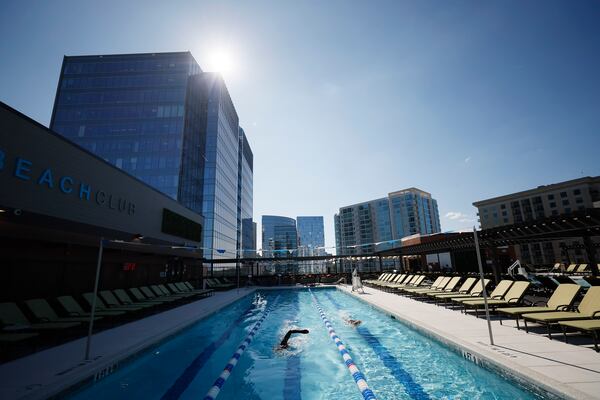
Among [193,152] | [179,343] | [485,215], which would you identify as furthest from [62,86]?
[485,215]

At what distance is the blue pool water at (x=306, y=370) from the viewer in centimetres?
521

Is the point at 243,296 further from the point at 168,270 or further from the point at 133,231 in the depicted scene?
the point at 133,231

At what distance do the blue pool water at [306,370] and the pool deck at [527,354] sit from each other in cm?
27

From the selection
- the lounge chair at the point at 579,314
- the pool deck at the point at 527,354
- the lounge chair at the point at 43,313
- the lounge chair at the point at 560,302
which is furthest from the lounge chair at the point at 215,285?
the lounge chair at the point at 579,314

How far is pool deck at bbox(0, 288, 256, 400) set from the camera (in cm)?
457

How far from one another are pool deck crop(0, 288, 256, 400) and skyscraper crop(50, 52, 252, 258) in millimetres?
34523

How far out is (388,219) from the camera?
120625 millimetres

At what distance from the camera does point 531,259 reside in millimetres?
73500

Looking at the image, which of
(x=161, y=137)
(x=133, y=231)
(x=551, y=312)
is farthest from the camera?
(x=161, y=137)

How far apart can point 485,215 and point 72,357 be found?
10296 cm

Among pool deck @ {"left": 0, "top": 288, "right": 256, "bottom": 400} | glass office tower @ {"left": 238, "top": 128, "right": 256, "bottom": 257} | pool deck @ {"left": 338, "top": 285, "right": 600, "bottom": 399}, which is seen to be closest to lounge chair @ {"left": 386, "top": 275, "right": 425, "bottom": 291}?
pool deck @ {"left": 338, "top": 285, "right": 600, "bottom": 399}

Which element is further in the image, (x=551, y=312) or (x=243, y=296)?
(x=243, y=296)

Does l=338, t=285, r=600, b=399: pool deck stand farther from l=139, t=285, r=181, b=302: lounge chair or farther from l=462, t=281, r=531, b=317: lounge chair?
l=139, t=285, r=181, b=302: lounge chair

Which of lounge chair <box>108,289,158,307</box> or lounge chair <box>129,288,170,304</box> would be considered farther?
lounge chair <box>129,288,170,304</box>
